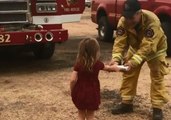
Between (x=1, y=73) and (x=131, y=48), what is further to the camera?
(x=1, y=73)

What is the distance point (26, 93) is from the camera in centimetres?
729

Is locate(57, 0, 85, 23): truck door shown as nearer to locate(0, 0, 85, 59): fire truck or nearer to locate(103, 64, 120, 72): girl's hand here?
locate(0, 0, 85, 59): fire truck

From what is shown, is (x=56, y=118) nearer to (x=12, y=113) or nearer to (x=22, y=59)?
(x=12, y=113)

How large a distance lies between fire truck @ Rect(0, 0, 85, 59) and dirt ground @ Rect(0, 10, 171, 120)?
596 millimetres

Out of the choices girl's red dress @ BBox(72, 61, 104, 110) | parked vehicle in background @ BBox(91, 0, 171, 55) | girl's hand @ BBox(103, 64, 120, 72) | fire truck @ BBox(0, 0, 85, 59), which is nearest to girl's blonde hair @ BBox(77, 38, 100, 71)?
girl's red dress @ BBox(72, 61, 104, 110)

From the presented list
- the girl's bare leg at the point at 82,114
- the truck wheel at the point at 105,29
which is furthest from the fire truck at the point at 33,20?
the truck wheel at the point at 105,29

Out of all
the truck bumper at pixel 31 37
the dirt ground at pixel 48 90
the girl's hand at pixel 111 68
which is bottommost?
the dirt ground at pixel 48 90

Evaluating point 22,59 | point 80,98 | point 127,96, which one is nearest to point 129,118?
point 127,96

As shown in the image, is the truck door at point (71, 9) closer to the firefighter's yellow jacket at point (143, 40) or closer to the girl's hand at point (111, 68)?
the firefighter's yellow jacket at point (143, 40)

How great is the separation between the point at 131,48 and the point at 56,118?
127 cm

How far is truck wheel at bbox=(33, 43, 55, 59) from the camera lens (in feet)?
32.6

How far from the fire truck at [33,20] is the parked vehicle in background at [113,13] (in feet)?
6.89

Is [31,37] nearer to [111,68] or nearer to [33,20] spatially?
[33,20]

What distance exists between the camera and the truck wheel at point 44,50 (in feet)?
32.6
